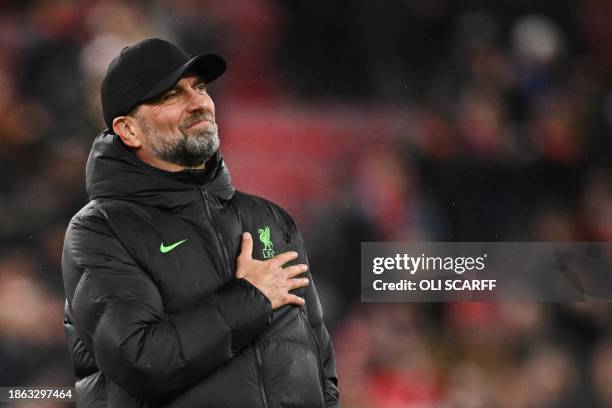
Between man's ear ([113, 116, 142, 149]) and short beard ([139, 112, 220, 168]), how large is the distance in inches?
0.6

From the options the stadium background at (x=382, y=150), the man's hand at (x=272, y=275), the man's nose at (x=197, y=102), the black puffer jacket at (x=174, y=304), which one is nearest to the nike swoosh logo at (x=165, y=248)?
the black puffer jacket at (x=174, y=304)

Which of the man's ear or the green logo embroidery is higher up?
the man's ear

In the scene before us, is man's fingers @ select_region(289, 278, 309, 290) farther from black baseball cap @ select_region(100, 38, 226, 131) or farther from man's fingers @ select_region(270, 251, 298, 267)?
black baseball cap @ select_region(100, 38, 226, 131)

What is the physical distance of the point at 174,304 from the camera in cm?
154

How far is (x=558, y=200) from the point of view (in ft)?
10.1

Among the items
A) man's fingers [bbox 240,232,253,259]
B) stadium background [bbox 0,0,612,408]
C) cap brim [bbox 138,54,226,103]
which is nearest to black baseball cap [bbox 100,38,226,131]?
cap brim [bbox 138,54,226,103]

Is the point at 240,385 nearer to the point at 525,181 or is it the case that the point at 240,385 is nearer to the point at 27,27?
the point at 525,181

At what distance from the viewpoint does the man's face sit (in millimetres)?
1676

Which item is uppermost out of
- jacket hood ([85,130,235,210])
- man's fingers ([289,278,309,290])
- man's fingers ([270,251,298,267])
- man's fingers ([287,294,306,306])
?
jacket hood ([85,130,235,210])

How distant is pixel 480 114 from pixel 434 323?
71 centimetres

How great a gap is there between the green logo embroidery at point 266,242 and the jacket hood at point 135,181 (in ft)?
0.47

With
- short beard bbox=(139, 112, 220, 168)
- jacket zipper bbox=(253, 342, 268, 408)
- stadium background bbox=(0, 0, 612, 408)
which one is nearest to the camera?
jacket zipper bbox=(253, 342, 268, 408)

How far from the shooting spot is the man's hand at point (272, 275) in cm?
158

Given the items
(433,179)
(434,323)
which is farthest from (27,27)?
(434,323)
